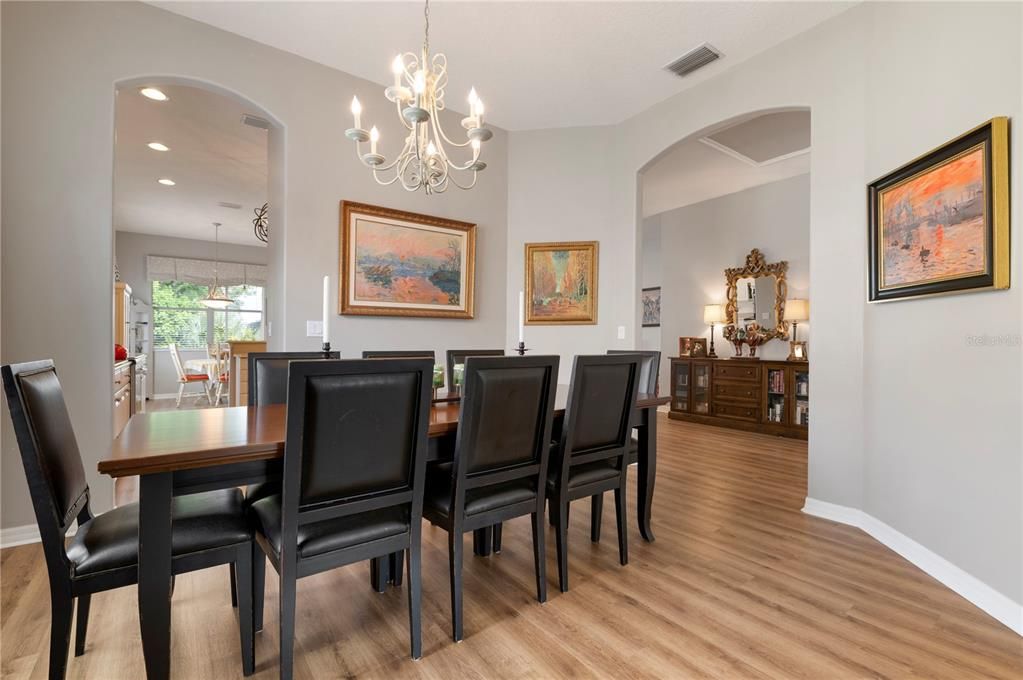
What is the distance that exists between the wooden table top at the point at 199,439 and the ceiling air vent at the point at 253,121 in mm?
2931

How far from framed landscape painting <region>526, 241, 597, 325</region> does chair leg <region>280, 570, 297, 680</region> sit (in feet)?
10.9

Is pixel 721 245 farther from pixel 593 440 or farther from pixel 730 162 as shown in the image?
pixel 593 440

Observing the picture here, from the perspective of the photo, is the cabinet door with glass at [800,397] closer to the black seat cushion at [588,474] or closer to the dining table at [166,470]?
the black seat cushion at [588,474]

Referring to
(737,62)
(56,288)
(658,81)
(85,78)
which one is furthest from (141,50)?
(737,62)

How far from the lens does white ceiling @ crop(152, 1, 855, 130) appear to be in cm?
283

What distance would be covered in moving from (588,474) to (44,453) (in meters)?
1.83

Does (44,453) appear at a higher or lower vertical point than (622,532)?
higher

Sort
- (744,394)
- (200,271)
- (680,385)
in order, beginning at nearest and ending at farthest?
1. (744,394)
2. (680,385)
3. (200,271)

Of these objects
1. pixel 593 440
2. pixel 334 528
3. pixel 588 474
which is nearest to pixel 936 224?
pixel 593 440

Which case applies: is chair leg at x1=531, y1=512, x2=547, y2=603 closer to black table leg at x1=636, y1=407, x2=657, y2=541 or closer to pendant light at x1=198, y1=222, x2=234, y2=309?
black table leg at x1=636, y1=407, x2=657, y2=541

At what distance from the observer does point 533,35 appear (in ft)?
10.1

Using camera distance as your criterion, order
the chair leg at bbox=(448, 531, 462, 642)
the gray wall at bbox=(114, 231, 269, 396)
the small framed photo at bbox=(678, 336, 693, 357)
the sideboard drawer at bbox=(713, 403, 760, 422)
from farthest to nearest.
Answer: the gray wall at bbox=(114, 231, 269, 396), the small framed photo at bbox=(678, 336, 693, 357), the sideboard drawer at bbox=(713, 403, 760, 422), the chair leg at bbox=(448, 531, 462, 642)

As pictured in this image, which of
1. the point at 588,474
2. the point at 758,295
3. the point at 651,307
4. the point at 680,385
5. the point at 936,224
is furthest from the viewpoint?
the point at 651,307

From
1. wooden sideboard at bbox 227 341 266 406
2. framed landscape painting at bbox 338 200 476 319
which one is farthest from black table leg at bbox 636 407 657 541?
wooden sideboard at bbox 227 341 266 406
